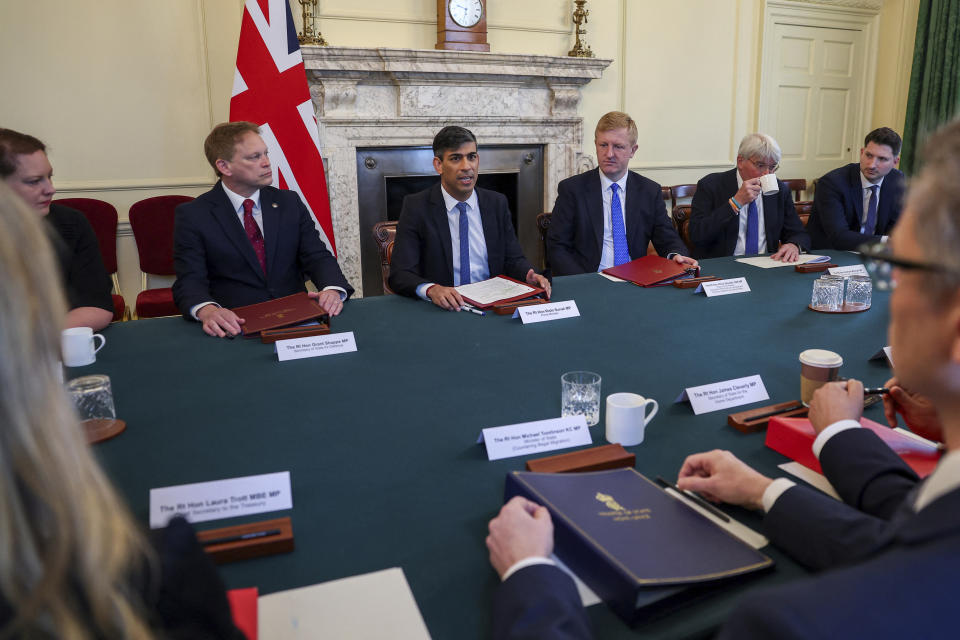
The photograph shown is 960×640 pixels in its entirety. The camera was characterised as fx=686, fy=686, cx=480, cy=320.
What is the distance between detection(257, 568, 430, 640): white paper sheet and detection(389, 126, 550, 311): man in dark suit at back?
212 cm

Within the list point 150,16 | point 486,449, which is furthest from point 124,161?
point 486,449

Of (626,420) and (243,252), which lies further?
(243,252)

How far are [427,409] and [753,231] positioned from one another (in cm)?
285

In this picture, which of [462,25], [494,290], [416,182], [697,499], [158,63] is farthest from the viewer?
[416,182]

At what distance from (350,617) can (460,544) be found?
0.21m

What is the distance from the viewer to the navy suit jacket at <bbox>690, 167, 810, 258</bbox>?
3689 millimetres

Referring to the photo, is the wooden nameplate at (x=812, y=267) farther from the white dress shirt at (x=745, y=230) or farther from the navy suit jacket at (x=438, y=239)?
the navy suit jacket at (x=438, y=239)

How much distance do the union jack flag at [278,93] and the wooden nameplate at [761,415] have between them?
11.2 feet

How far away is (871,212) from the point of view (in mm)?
3969

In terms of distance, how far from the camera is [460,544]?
100 centimetres

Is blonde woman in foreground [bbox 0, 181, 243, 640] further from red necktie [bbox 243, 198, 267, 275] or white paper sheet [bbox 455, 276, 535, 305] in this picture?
red necktie [bbox 243, 198, 267, 275]

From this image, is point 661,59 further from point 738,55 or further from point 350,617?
point 350,617

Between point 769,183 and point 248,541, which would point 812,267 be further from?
point 248,541

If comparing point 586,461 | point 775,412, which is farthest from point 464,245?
point 586,461
